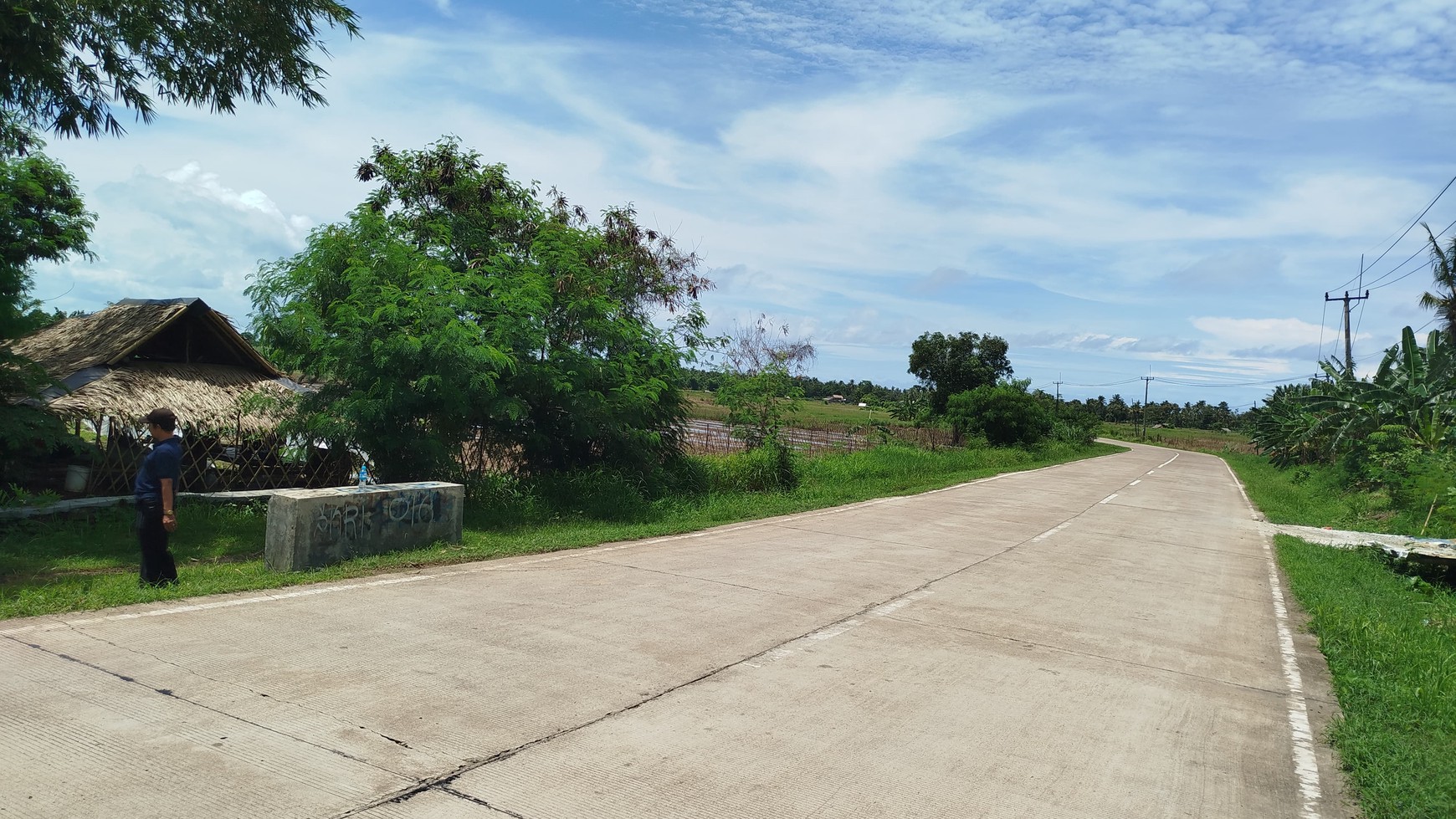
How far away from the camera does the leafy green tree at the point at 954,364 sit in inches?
2197

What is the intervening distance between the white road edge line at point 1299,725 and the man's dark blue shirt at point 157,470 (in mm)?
8184

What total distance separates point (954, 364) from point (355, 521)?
50.5 metres

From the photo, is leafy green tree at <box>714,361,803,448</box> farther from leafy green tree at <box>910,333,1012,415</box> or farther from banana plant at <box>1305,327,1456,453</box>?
leafy green tree at <box>910,333,1012,415</box>

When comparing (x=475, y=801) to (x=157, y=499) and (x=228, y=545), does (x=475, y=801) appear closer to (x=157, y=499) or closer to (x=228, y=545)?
(x=157, y=499)

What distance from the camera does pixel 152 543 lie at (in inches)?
295

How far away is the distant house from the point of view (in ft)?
43.9

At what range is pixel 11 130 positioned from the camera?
12.3 m

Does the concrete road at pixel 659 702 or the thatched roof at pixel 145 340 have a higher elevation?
the thatched roof at pixel 145 340

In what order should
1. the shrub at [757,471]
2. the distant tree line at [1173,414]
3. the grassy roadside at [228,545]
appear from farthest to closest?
the distant tree line at [1173,414] → the shrub at [757,471] → the grassy roadside at [228,545]

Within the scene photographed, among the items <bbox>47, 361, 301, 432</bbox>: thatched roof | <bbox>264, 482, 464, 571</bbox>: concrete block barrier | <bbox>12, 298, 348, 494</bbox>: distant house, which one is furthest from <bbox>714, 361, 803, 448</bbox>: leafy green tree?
<bbox>264, 482, 464, 571</bbox>: concrete block barrier

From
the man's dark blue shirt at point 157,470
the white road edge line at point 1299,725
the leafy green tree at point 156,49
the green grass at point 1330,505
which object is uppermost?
the leafy green tree at point 156,49

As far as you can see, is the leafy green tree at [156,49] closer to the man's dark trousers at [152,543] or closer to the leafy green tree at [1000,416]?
the man's dark trousers at [152,543]

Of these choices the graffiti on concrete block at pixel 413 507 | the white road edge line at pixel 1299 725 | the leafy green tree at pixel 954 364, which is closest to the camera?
the white road edge line at pixel 1299 725

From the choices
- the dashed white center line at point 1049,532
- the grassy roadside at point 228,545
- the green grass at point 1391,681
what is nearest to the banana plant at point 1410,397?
the dashed white center line at point 1049,532
